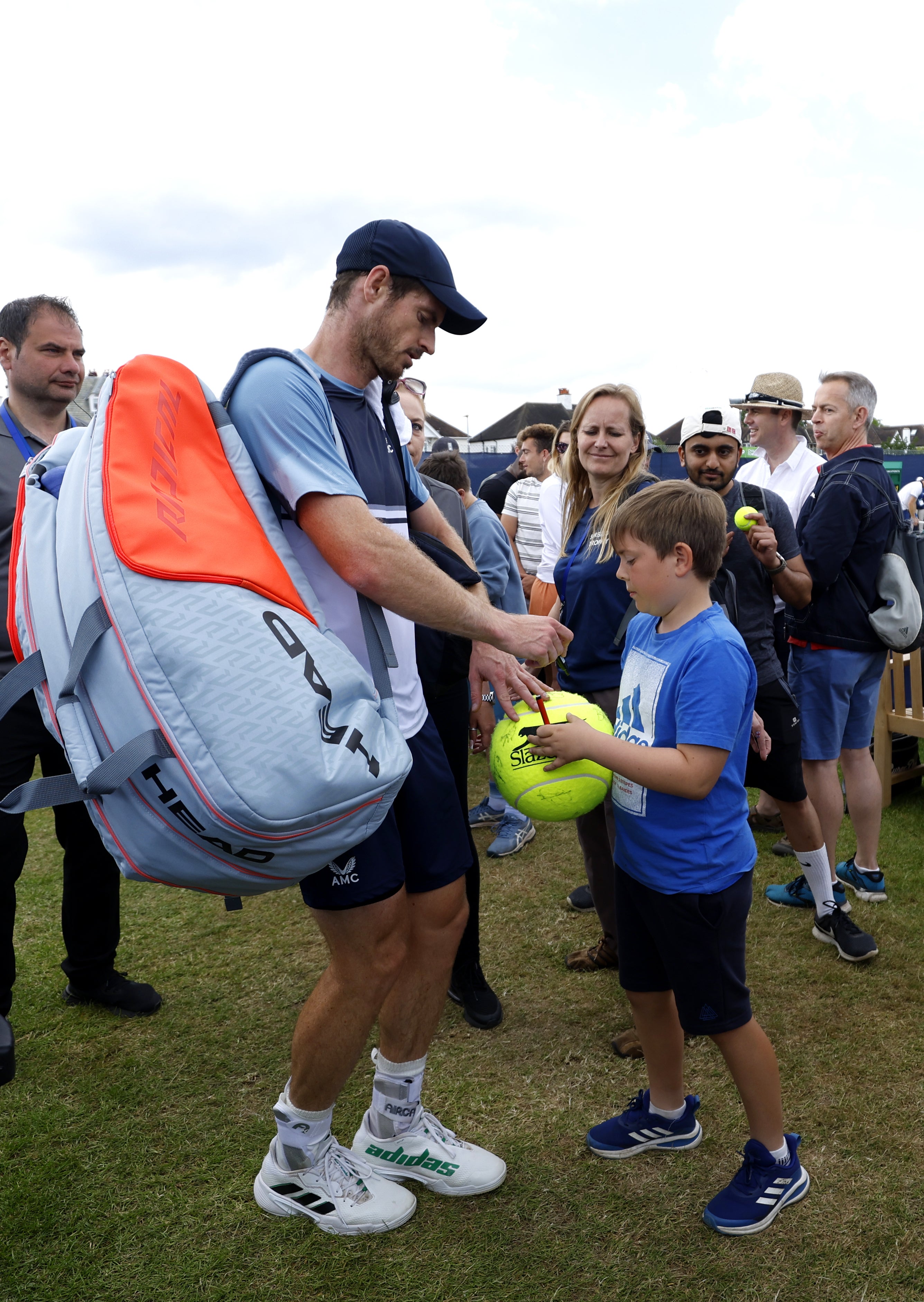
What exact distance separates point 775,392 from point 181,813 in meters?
4.29

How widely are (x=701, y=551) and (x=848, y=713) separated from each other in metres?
2.41

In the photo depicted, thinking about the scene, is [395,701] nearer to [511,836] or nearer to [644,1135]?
[644,1135]

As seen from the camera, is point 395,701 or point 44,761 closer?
point 395,701

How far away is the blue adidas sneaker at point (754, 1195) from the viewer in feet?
7.72

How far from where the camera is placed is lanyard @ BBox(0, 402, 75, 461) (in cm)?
333

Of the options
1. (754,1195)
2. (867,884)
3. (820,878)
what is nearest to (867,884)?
(867,884)

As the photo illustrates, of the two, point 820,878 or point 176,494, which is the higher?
point 176,494

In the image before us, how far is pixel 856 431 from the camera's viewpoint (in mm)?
4430

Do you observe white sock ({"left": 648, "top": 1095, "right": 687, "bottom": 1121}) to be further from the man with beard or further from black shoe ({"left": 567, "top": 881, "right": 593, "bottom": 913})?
black shoe ({"left": 567, "top": 881, "right": 593, "bottom": 913})

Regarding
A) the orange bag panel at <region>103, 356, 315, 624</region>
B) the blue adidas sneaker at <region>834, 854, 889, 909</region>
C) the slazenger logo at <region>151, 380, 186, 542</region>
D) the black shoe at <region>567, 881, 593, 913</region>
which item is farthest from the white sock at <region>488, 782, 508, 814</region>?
the slazenger logo at <region>151, 380, 186, 542</region>

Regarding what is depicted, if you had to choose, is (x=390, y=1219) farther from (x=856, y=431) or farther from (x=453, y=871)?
(x=856, y=431)

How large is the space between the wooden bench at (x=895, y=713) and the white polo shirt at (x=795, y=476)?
53.0 inches

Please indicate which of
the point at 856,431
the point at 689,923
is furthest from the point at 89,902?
the point at 856,431

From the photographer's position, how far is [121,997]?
3631mm
